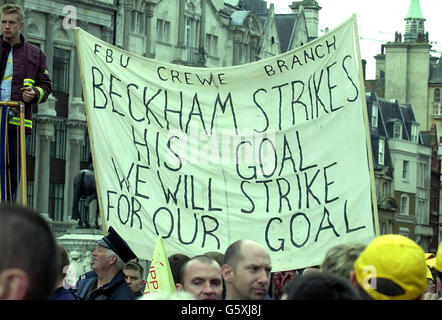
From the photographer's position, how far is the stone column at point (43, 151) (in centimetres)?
4772

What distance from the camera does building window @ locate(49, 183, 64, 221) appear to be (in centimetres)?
4847

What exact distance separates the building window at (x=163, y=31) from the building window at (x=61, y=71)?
25.4 feet

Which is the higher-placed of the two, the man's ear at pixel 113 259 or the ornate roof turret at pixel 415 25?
the ornate roof turret at pixel 415 25

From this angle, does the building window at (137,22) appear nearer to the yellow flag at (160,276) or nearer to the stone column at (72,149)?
the stone column at (72,149)

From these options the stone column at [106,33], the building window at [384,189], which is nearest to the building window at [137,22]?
the stone column at [106,33]

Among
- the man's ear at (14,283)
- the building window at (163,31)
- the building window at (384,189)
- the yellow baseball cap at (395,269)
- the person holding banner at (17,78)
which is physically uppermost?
the building window at (163,31)

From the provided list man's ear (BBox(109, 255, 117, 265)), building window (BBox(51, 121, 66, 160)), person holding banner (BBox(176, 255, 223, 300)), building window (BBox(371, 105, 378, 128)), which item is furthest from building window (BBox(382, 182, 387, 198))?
person holding banner (BBox(176, 255, 223, 300))

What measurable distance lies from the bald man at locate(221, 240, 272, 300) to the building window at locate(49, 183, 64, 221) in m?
40.4

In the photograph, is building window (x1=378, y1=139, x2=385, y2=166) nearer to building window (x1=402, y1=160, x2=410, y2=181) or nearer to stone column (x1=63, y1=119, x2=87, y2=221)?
building window (x1=402, y1=160, x2=410, y2=181)

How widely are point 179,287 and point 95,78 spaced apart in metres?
4.03

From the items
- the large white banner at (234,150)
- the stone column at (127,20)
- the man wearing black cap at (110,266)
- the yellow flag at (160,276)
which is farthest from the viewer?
the stone column at (127,20)
